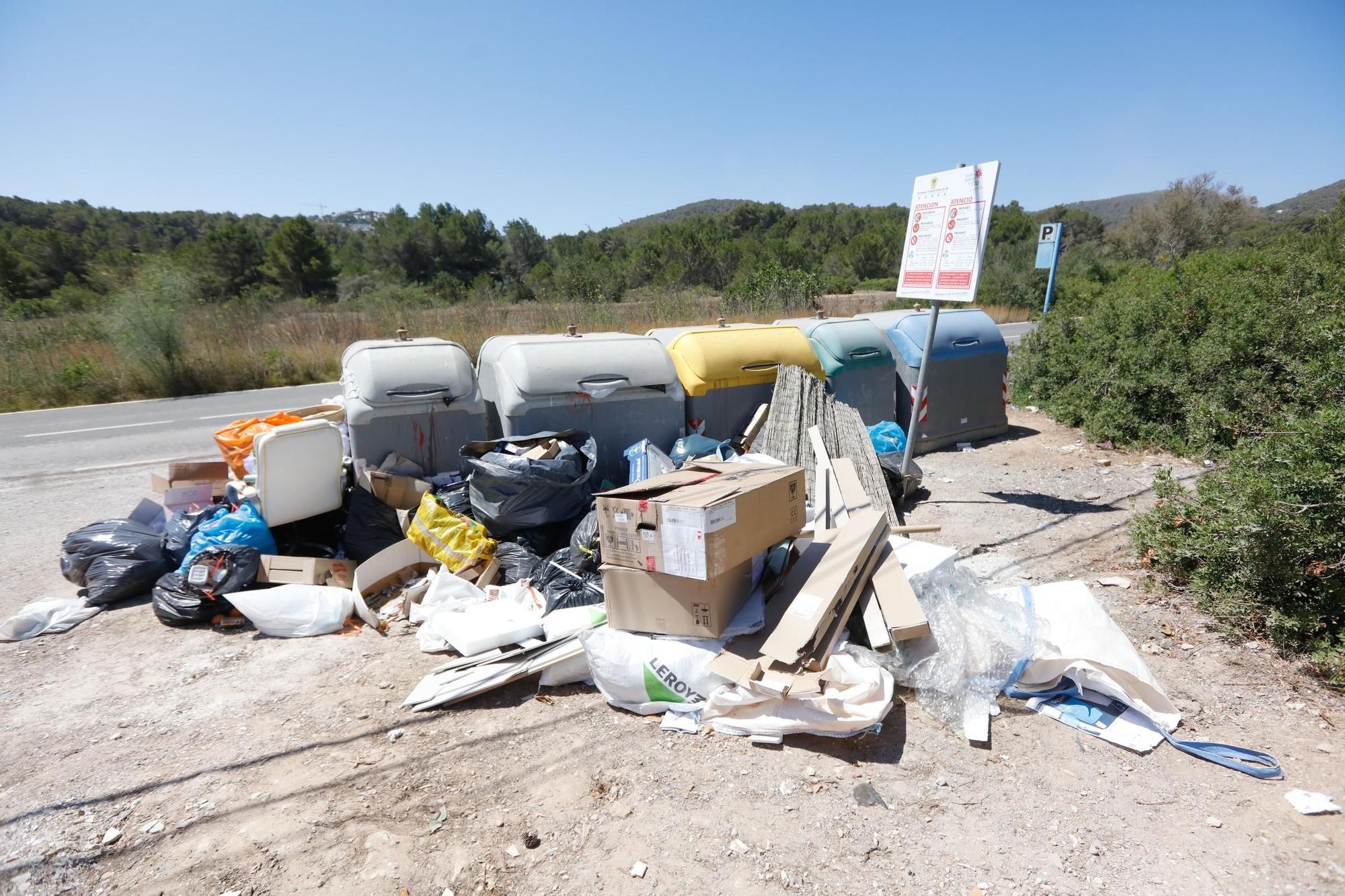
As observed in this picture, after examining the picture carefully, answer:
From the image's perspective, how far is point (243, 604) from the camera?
11.7 feet

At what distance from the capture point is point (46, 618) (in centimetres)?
370

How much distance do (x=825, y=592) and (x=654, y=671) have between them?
2.83ft

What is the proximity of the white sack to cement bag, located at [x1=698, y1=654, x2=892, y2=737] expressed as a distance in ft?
11.9

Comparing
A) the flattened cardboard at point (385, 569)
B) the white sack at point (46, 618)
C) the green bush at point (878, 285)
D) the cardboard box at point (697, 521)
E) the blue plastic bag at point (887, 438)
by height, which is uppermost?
the green bush at point (878, 285)

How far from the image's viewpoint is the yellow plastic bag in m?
4.03

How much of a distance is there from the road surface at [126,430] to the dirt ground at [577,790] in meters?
4.68

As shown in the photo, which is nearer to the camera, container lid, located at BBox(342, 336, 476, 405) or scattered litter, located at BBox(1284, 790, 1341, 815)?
scattered litter, located at BBox(1284, 790, 1341, 815)

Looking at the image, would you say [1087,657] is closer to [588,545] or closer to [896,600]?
[896,600]

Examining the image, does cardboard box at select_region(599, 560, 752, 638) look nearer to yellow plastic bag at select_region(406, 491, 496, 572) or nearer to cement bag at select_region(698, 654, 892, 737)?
cement bag at select_region(698, 654, 892, 737)

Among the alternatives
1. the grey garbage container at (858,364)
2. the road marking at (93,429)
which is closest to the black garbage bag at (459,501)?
the grey garbage container at (858,364)

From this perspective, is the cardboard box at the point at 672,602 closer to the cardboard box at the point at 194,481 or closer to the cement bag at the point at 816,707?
the cement bag at the point at 816,707

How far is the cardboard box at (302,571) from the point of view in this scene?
3824 millimetres

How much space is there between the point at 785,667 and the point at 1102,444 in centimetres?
573

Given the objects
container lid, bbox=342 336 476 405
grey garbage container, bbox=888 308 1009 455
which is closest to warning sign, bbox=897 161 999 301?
grey garbage container, bbox=888 308 1009 455
